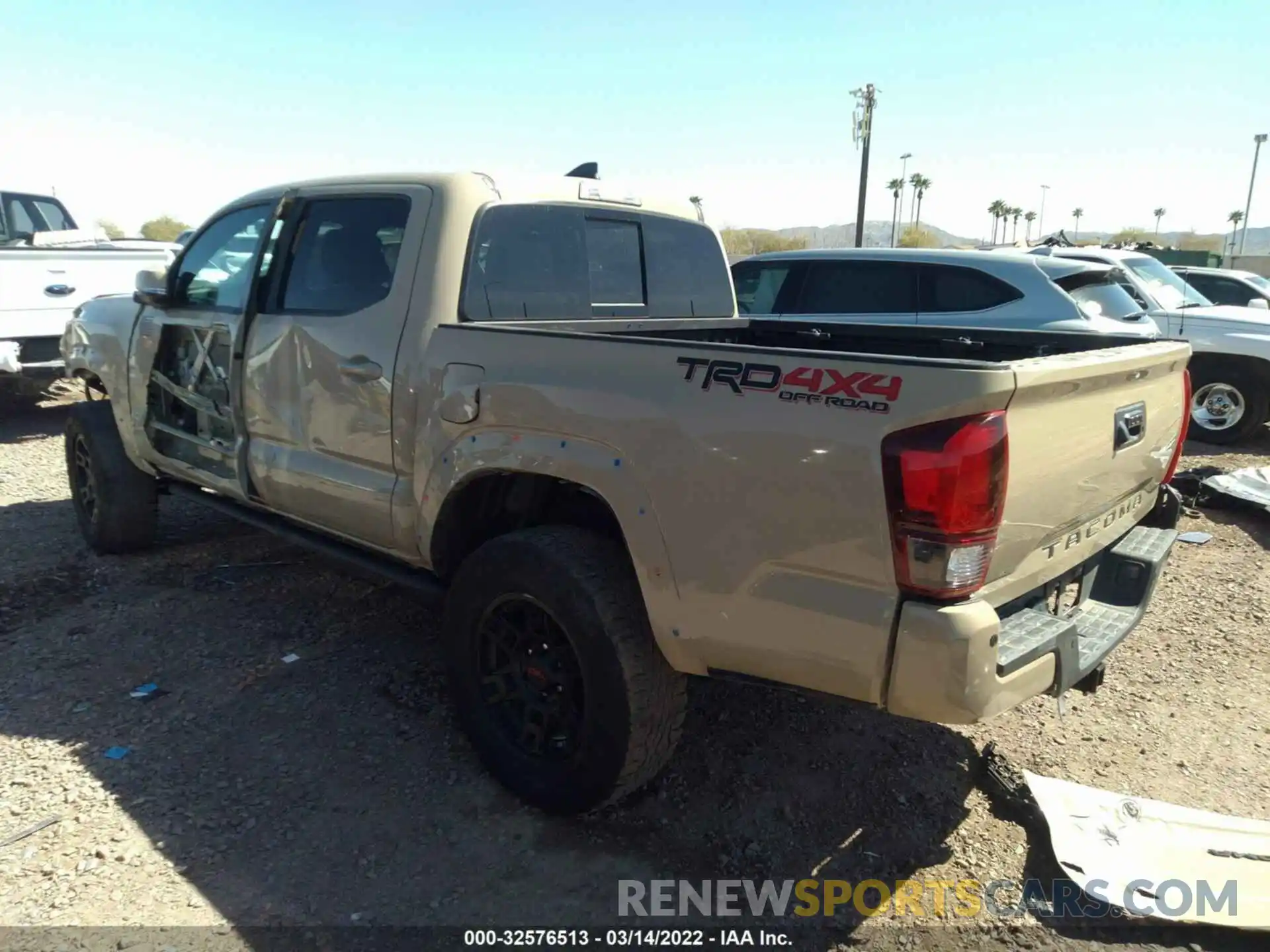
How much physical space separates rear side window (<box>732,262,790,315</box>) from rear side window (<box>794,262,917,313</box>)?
27cm

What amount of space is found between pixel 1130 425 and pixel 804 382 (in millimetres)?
1180

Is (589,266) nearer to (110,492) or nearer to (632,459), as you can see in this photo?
(632,459)

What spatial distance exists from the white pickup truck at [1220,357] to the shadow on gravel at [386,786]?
671 centimetres

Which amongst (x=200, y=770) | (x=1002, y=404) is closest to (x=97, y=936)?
(x=200, y=770)

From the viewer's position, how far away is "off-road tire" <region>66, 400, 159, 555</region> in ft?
16.0

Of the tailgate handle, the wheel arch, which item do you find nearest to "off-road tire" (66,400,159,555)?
the wheel arch

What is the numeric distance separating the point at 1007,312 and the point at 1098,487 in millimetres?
5087

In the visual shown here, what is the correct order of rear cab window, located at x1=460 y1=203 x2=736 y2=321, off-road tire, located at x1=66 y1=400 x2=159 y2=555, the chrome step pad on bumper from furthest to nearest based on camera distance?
off-road tire, located at x1=66 y1=400 x2=159 y2=555, rear cab window, located at x1=460 y1=203 x2=736 y2=321, the chrome step pad on bumper

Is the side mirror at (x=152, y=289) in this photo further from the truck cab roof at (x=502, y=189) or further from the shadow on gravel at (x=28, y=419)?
the shadow on gravel at (x=28, y=419)

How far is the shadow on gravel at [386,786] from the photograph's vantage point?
257cm

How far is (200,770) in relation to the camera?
3.06m

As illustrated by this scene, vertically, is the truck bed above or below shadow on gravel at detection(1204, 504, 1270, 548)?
above

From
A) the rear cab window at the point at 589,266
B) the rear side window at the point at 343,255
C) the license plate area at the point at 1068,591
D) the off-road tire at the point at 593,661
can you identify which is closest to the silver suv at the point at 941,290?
the rear cab window at the point at 589,266

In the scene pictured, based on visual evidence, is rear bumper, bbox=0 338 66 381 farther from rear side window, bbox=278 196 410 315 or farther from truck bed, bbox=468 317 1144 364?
truck bed, bbox=468 317 1144 364
